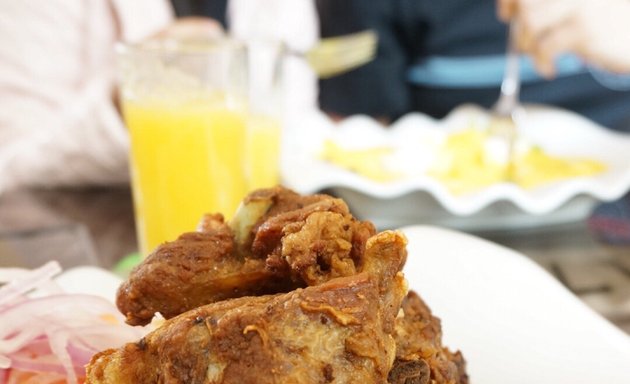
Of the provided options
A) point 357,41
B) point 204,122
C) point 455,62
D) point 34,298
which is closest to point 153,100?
point 204,122

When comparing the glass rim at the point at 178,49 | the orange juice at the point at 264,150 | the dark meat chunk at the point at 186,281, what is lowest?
the orange juice at the point at 264,150

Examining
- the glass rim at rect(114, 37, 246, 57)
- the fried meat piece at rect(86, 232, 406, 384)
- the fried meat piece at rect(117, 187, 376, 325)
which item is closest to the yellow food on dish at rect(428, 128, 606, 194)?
the glass rim at rect(114, 37, 246, 57)

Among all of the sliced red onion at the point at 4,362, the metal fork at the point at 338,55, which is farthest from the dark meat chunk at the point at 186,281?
the metal fork at the point at 338,55

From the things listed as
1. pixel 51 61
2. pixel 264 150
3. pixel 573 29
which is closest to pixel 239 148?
pixel 264 150

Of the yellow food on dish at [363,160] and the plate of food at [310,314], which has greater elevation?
the plate of food at [310,314]

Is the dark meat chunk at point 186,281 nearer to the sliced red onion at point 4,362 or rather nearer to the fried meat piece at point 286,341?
the fried meat piece at point 286,341

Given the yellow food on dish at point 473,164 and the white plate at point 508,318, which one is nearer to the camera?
the white plate at point 508,318
